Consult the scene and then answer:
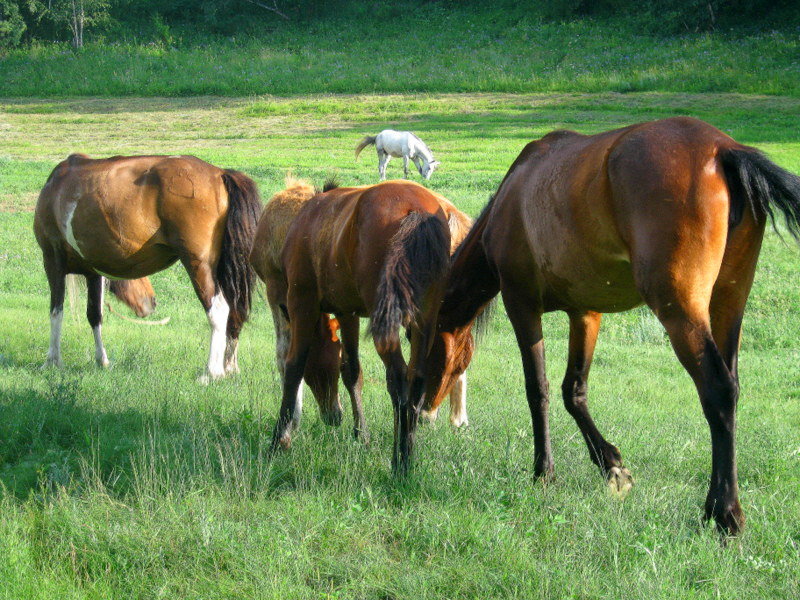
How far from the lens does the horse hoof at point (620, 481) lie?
465 cm

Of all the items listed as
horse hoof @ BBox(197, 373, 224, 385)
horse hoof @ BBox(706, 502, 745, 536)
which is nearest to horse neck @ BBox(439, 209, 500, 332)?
horse hoof @ BBox(706, 502, 745, 536)

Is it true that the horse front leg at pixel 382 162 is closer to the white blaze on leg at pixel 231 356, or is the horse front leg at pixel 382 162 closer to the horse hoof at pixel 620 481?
the white blaze on leg at pixel 231 356

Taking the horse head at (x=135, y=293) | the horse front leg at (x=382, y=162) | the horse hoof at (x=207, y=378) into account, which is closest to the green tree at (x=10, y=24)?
the horse front leg at (x=382, y=162)

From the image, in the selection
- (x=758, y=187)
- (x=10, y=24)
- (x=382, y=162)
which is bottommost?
(x=382, y=162)

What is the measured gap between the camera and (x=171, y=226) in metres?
8.41

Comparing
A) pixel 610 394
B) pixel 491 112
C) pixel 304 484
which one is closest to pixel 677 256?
pixel 304 484

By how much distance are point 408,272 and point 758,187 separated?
174 centimetres

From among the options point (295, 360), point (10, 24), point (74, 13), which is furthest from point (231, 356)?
point (74, 13)

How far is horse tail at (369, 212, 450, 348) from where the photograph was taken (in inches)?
178

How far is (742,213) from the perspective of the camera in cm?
395

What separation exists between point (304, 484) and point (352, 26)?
155 feet

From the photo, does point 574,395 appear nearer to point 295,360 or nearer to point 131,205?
point 295,360

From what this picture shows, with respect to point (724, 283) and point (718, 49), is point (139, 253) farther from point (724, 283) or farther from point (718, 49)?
point (718, 49)

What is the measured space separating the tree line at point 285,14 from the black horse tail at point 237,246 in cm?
3557
